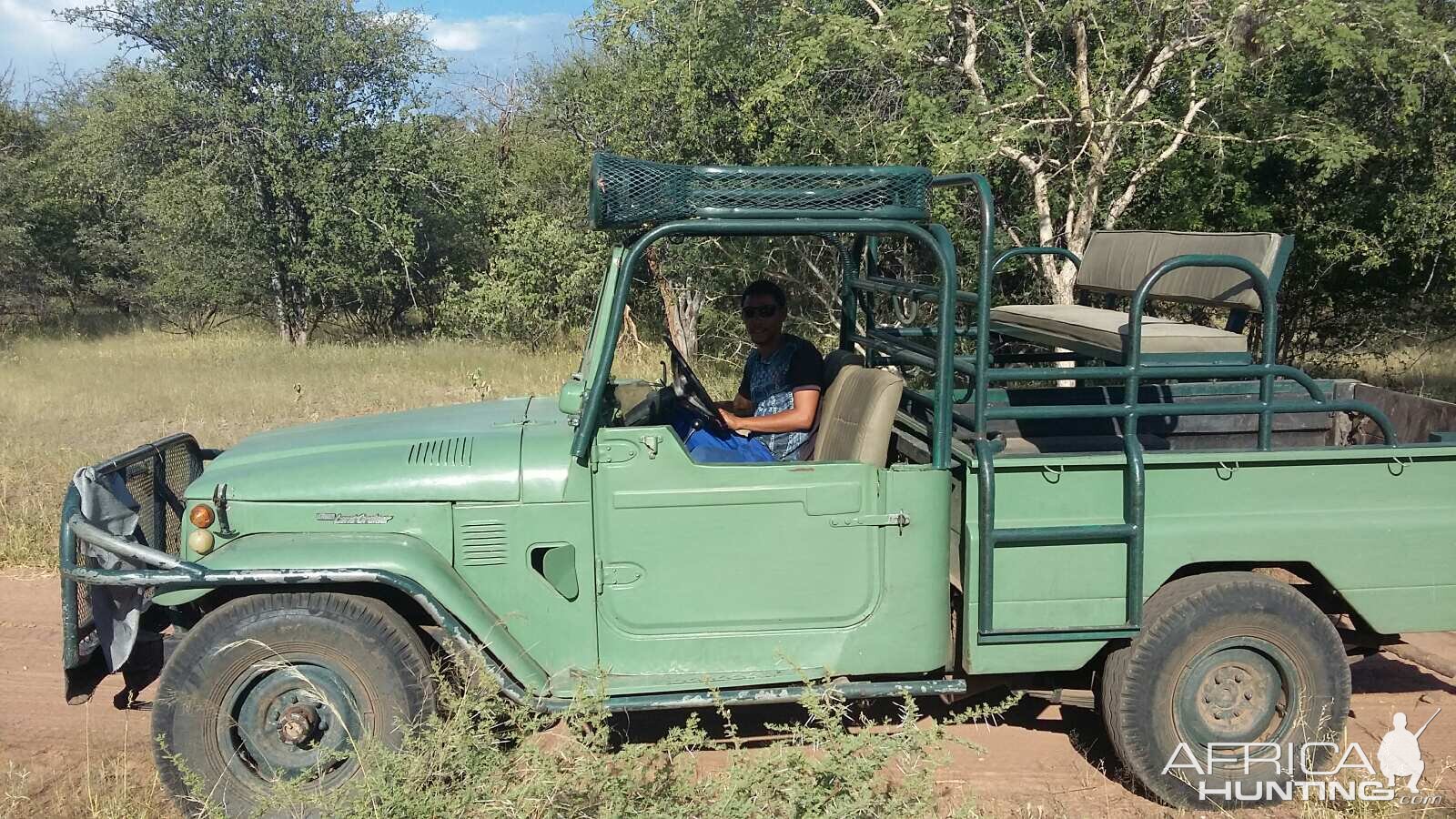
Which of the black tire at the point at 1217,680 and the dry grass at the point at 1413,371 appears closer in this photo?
the black tire at the point at 1217,680

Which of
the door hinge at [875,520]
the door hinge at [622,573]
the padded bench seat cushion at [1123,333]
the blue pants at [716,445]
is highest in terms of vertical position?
the padded bench seat cushion at [1123,333]

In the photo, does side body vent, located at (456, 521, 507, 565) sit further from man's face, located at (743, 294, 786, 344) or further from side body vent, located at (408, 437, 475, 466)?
man's face, located at (743, 294, 786, 344)

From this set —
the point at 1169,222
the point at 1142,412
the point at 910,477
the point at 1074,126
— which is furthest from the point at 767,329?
the point at 1169,222

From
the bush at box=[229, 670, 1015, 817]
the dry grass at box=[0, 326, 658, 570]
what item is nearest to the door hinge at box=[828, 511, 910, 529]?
the bush at box=[229, 670, 1015, 817]

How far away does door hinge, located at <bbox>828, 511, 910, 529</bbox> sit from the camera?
3584 mm

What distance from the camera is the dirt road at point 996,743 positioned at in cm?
378

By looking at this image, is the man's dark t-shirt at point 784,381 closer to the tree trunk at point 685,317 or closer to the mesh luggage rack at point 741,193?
the mesh luggage rack at point 741,193

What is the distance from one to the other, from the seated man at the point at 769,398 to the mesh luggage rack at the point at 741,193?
0.95m

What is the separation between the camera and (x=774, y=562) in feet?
11.7

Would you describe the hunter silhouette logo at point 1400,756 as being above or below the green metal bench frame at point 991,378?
below

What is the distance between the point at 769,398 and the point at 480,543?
5.24 feet

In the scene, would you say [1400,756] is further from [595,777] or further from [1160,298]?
[595,777]

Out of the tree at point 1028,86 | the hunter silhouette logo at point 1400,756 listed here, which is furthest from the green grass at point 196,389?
the hunter silhouette logo at point 1400,756

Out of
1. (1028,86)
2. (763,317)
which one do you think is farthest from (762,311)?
(1028,86)
